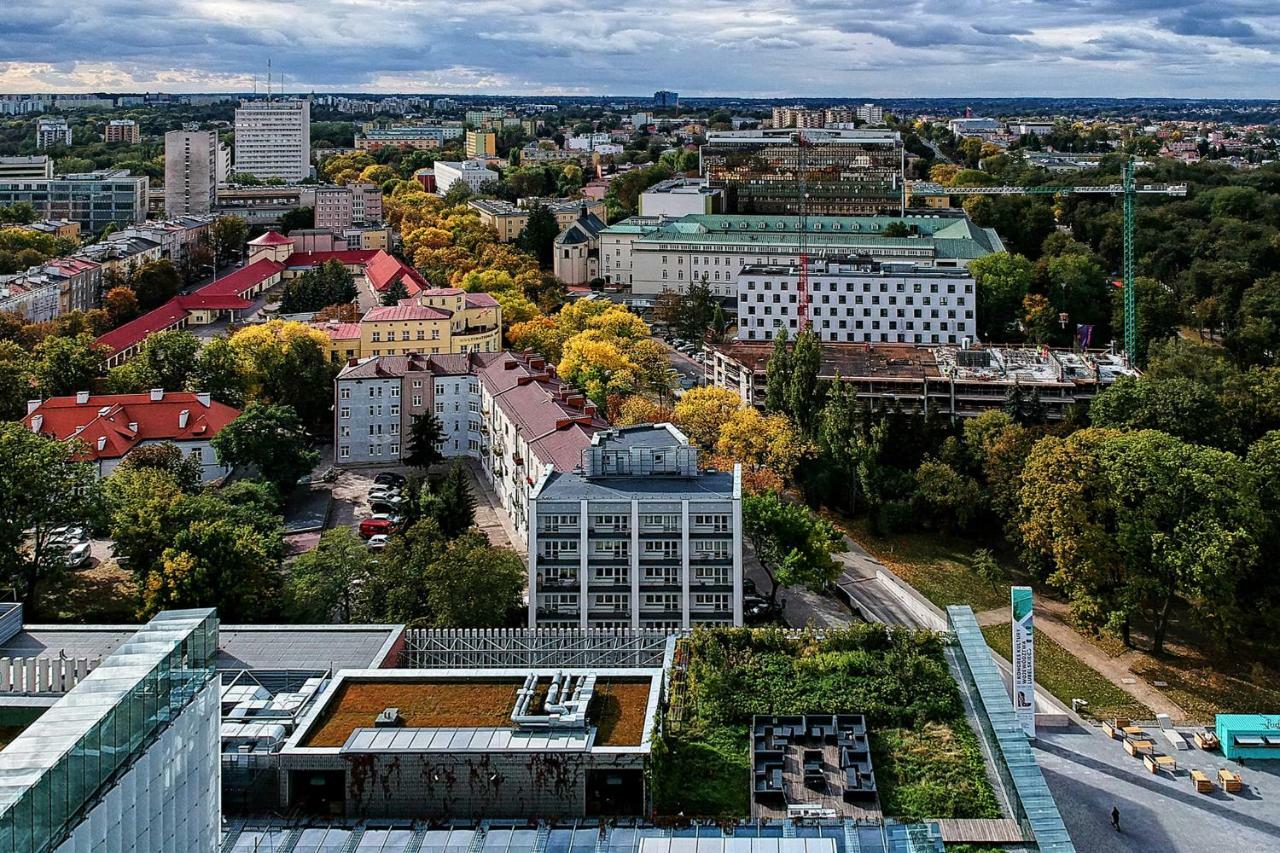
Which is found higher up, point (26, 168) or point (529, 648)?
point (26, 168)

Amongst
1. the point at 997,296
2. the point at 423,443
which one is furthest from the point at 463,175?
the point at 423,443

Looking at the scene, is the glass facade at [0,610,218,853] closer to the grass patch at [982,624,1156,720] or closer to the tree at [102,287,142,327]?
the grass patch at [982,624,1156,720]

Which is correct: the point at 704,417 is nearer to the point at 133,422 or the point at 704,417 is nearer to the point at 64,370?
the point at 133,422

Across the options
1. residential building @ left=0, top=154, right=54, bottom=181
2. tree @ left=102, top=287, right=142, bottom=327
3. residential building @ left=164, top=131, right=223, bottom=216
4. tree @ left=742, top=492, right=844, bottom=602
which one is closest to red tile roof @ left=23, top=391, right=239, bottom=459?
tree @ left=742, top=492, right=844, bottom=602

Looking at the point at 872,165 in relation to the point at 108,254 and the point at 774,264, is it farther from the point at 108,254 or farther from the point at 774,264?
the point at 108,254

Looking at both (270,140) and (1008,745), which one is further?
(270,140)

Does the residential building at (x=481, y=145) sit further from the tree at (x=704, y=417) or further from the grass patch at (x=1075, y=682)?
the grass patch at (x=1075, y=682)

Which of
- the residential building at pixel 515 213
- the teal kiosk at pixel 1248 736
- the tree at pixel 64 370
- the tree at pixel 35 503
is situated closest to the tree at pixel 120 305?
the tree at pixel 64 370
